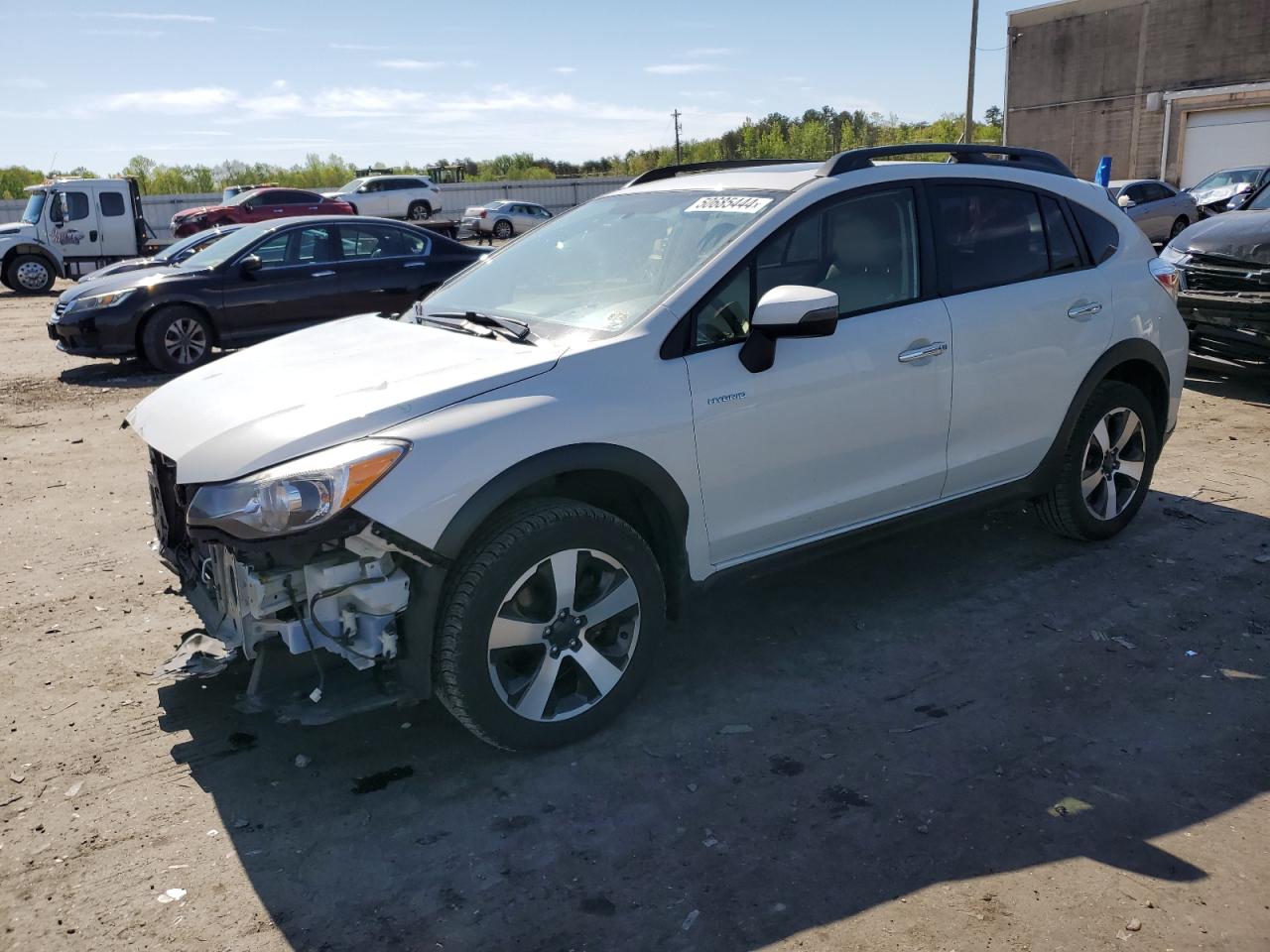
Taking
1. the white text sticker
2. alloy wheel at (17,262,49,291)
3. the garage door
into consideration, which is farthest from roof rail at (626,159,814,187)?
the garage door

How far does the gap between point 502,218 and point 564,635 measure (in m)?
31.9

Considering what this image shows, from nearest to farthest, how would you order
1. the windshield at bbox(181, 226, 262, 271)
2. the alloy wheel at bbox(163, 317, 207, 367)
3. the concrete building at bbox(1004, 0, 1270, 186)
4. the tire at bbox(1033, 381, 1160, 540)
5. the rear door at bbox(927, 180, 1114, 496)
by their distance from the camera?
the rear door at bbox(927, 180, 1114, 496)
the tire at bbox(1033, 381, 1160, 540)
the alloy wheel at bbox(163, 317, 207, 367)
the windshield at bbox(181, 226, 262, 271)
the concrete building at bbox(1004, 0, 1270, 186)

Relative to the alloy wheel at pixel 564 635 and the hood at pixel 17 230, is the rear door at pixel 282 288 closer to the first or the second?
the alloy wheel at pixel 564 635

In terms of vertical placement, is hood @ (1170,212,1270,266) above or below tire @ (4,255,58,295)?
above

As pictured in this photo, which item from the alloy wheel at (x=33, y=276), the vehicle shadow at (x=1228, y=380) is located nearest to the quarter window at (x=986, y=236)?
the vehicle shadow at (x=1228, y=380)

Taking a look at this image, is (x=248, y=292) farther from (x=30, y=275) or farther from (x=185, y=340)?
(x=30, y=275)

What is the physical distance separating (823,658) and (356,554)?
1953 mm

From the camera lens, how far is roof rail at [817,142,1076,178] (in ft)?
13.9

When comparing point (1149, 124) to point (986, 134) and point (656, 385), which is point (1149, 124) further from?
Answer: point (656, 385)

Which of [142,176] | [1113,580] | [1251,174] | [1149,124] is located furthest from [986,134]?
[1113,580]

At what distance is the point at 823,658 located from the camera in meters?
4.20

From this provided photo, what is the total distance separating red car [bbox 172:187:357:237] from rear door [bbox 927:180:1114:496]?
930 inches

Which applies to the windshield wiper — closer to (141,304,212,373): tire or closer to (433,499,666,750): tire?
(433,499,666,750): tire

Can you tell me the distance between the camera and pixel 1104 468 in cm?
515
